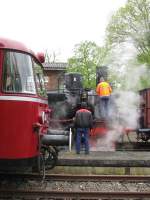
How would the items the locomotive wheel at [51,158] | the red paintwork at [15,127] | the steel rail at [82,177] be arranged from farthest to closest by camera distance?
the locomotive wheel at [51,158], the steel rail at [82,177], the red paintwork at [15,127]

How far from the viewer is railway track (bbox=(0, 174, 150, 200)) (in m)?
7.73

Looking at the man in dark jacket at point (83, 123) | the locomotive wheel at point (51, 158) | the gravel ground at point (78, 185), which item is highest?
the man in dark jacket at point (83, 123)

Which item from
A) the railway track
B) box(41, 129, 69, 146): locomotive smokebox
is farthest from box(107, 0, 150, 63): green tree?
box(41, 129, 69, 146): locomotive smokebox

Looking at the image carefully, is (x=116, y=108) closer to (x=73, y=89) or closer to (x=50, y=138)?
(x=73, y=89)

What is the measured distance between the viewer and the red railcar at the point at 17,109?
22.4 feet

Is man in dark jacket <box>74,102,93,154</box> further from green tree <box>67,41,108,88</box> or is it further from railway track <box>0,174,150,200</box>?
green tree <box>67,41,108,88</box>

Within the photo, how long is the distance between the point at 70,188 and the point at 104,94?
5395 millimetres

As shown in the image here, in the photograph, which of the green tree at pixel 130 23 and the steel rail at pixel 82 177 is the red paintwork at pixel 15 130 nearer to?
the steel rail at pixel 82 177

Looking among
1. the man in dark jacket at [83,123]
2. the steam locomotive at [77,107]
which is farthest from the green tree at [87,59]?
the man in dark jacket at [83,123]

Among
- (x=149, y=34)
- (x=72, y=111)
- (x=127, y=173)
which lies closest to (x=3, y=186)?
(x=127, y=173)

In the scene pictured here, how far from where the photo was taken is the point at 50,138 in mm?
7844

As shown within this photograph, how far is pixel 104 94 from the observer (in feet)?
44.3

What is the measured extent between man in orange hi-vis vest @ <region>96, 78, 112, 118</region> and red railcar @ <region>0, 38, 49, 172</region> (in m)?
6.23

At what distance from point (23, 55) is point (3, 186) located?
9.44ft
